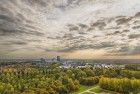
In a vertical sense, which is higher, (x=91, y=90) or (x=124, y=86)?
(x=124, y=86)

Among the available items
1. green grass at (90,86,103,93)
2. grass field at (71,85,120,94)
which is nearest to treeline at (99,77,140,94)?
grass field at (71,85,120,94)

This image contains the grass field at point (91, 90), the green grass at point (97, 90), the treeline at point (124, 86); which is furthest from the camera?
the green grass at point (97, 90)

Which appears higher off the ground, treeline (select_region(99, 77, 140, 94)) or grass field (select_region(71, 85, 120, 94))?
treeline (select_region(99, 77, 140, 94))

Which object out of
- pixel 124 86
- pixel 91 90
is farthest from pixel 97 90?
pixel 124 86

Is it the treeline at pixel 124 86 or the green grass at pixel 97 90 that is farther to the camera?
the green grass at pixel 97 90

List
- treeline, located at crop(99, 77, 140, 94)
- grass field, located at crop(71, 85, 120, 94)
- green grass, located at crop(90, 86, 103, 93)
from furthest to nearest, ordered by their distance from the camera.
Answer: green grass, located at crop(90, 86, 103, 93), grass field, located at crop(71, 85, 120, 94), treeline, located at crop(99, 77, 140, 94)

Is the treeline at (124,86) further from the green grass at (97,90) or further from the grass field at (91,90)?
the green grass at (97,90)

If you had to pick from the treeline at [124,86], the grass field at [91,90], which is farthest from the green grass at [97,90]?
the treeline at [124,86]

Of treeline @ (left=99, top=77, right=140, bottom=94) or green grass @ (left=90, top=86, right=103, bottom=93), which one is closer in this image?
treeline @ (left=99, top=77, right=140, bottom=94)

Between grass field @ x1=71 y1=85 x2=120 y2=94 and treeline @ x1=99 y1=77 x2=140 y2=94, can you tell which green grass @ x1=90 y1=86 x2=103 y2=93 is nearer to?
grass field @ x1=71 y1=85 x2=120 y2=94

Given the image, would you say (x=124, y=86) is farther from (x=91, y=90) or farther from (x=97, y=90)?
(x=91, y=90)

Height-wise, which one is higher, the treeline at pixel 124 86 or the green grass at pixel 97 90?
the treeline at pixel 124 86

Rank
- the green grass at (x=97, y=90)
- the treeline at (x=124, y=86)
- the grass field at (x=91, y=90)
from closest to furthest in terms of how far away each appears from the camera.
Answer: the treeline at (x=124, y=86), the grass field at (x=91, y=90), the green grass at (x=97, y=90)
